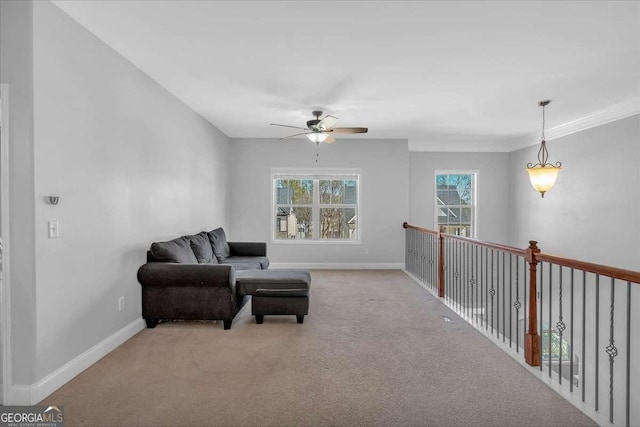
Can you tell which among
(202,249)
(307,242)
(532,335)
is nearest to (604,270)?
(532,335)

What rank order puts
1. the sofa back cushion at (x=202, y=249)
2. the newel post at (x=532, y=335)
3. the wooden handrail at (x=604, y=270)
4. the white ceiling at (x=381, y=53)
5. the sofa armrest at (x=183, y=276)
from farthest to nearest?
1. the sofa back cushion at (x=202, y=249)
2. the sofa armrest at (x=183, y=276)
3. the newel post at (x=532, y=335)
4. the white ceiling at (x=381, y=53)
5. the wooden handrail at (x=604, y=270)

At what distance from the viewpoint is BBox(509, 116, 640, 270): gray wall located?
491 centimetres

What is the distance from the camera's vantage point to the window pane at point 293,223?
7.59 m

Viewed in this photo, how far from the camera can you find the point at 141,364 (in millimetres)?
2947

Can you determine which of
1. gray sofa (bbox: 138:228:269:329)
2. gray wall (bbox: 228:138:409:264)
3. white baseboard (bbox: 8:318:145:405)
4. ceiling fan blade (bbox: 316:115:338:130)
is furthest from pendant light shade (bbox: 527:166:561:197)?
white baseboard (bbox: 8:318:145:405)

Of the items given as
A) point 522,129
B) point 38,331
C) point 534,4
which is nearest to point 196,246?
point 38,331

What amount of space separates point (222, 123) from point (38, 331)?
443 cm

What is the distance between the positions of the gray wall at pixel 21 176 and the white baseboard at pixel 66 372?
7 cm

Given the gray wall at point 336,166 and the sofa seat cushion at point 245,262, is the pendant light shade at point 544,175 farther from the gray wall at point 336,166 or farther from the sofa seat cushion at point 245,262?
the sofa seat cushion at point 245,262

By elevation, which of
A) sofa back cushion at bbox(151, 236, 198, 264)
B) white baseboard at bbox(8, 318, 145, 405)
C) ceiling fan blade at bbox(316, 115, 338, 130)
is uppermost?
ceiling fan blade at bbox(316, 115, 338, 130)

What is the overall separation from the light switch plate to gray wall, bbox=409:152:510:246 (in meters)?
6.79

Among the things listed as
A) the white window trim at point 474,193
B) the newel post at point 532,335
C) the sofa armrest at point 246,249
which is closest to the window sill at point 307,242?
the sofa armrest at point 246,249

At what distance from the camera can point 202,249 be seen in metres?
4.73

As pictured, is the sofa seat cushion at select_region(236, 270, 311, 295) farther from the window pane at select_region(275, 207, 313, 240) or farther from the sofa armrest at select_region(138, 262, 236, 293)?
the window pane at select_region(275, 207, 313, 240)
